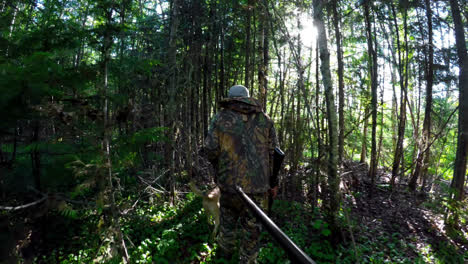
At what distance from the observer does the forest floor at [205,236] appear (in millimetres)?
3402

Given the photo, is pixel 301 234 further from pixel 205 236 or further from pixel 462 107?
pixel 462 107

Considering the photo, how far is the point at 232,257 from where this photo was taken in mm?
3592

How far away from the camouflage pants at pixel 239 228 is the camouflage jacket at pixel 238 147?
0.17m

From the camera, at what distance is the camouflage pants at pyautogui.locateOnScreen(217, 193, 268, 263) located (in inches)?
133

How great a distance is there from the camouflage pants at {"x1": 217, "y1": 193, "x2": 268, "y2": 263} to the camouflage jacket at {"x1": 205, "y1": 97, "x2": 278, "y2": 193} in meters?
0.17

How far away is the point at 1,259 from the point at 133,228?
1988mm

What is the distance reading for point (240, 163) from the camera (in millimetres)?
3387

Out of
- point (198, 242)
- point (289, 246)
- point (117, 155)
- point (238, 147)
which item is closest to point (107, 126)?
point (117, 155)

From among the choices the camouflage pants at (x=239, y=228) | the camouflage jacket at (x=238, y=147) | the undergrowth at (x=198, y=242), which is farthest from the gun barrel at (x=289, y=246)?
the undergrowth at (x=198, y=242)

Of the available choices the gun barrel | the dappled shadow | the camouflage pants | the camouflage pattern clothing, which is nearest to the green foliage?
the camouflage pants

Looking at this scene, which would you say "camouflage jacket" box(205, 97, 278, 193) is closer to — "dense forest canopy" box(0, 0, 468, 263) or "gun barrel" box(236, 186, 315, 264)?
"dense forest canopy" box(0, 0, 468, 263)

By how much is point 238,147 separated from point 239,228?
1180 millimetres

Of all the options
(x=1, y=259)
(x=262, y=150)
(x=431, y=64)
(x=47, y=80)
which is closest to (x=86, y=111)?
(x=47, y=80)

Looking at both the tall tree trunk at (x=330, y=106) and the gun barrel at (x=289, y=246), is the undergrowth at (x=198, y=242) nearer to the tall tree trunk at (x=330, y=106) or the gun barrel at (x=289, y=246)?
the tall tree trunk at (x=330, y=106)
